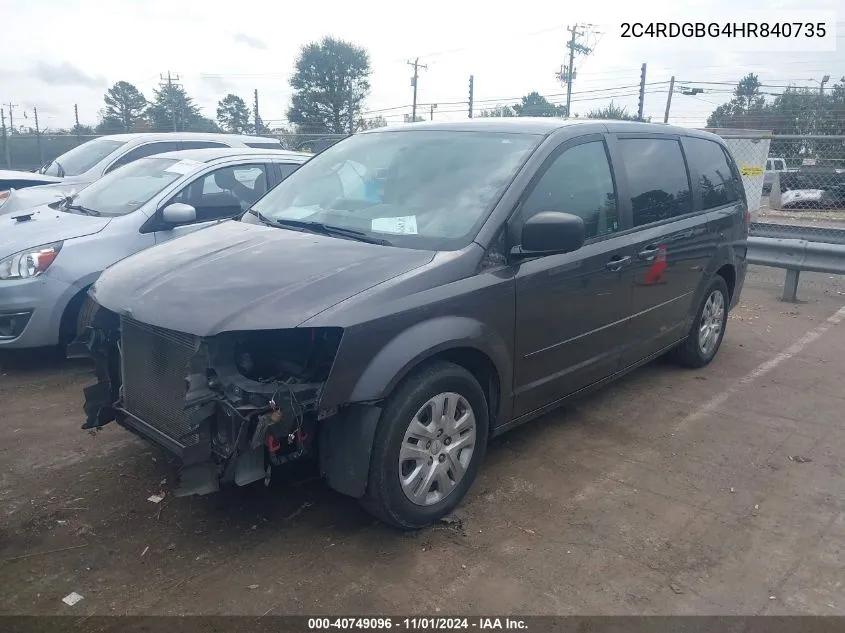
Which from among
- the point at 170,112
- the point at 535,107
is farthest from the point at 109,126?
the point at 535,107

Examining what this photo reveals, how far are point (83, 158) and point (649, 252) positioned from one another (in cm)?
888

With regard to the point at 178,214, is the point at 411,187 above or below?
above

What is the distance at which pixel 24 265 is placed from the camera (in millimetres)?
5191

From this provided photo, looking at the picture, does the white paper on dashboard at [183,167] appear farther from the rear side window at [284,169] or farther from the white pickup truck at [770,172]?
the white pickup truck at [770,172]

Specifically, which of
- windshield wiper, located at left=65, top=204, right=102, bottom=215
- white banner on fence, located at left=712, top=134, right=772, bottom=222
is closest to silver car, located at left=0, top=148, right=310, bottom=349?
windshield wiper, located at left=65, top=204, right=102, bottom=215

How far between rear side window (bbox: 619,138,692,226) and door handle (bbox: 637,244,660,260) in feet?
0.54

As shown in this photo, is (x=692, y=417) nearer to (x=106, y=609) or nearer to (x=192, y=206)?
(x=106, y=609)

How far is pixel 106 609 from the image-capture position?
277cm

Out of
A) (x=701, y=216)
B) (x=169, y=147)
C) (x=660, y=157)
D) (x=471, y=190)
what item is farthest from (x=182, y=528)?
(x=169, y=147)

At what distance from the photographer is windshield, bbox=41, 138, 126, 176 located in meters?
10.1

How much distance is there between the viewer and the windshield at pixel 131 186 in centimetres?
605

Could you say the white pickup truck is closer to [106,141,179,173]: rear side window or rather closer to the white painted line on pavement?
the white painted line on pavement

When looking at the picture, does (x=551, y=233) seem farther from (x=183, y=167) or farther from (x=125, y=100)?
(x=125, y=100)

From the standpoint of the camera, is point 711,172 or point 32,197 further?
point 32,197
